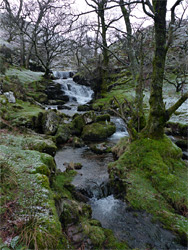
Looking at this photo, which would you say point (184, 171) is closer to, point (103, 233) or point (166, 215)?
point (166, 215)

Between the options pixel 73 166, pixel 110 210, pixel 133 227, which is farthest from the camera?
pixel 73 166

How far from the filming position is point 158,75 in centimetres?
490

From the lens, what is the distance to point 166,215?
137 inches

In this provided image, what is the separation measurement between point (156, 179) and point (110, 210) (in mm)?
1511

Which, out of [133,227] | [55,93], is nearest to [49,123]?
[133,227]

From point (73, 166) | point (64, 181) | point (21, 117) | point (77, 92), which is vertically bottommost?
point (73, 166)

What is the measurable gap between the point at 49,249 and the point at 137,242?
6.84 ft

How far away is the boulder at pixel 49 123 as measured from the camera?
379 inches

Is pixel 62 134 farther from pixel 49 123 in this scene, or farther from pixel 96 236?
pixel 96 236

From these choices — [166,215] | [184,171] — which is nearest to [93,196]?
[166,215]

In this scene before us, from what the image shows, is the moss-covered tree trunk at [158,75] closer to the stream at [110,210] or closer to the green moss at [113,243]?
the stream at [110,210]

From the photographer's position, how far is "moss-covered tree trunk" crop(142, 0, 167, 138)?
451cm

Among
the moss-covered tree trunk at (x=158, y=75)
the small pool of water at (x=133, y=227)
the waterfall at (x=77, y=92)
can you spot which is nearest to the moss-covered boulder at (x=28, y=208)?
the small pool of water at (x=133, y=227)

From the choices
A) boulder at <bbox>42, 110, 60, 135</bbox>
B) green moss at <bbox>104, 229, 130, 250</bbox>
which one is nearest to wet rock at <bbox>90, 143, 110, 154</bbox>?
boulder at <bbox>42, 110, 60, 135</bbox>
